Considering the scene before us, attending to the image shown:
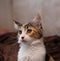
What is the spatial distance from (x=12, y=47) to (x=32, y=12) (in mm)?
595

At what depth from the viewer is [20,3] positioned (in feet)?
7.73

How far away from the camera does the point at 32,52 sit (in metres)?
1.22

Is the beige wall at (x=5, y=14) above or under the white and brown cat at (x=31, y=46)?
above

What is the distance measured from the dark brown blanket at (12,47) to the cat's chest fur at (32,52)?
47 cm

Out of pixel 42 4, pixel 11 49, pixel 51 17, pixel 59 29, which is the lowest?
pixel 11 49

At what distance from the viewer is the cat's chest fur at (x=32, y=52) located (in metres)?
1.21

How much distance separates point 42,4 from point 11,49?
0.72 meters

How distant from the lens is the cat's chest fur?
1.21m

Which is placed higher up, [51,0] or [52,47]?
[51,0]

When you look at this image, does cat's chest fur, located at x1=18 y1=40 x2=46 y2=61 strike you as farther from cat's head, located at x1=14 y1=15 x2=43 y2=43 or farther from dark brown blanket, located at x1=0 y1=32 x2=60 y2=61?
dark brown blanket, located at x1=0 y1=32 x2=60 y2=61

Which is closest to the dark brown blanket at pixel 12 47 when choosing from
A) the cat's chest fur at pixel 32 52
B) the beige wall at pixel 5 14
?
the beige wall at pixel 5 14

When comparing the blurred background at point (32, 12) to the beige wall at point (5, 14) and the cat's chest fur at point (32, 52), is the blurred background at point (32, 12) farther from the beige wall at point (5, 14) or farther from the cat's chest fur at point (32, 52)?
the cat's chest fur at point (32, 52)

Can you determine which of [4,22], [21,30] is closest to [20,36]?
[21,30]

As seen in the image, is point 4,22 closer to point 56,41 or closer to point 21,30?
point 56,41
